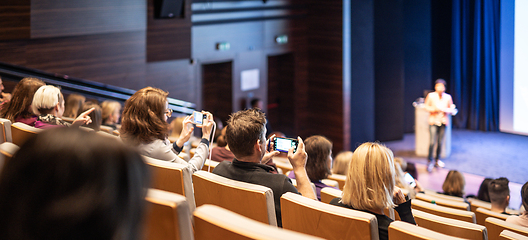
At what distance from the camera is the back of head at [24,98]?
124 inches

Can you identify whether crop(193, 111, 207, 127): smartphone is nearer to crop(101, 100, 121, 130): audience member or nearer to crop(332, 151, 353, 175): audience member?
crop(332, 151, 353, 175): audience member

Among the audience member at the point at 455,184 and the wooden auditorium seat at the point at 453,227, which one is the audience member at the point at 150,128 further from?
the audience member at the point at 455,184

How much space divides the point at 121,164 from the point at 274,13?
8364mm

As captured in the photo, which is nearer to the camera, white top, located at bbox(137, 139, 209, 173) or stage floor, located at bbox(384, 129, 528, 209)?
white top, located at bbox(137, 139, 209, 173)

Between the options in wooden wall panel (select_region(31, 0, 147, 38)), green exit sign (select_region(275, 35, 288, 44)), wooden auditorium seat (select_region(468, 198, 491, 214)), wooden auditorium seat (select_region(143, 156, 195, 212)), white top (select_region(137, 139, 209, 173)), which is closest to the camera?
wooden auditorium seat (select_region(143, 156, 195, 212))

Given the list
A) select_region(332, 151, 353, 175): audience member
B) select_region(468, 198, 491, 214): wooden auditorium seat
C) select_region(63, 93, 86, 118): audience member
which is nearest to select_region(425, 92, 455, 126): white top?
select_region(468, 198, 491, 214): wooden auditorium seat

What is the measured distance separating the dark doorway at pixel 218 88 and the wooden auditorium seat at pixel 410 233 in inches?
274

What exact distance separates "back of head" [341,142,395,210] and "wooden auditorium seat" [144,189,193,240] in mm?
1055

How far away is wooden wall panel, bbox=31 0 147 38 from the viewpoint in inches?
216

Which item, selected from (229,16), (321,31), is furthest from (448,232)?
(321,31)

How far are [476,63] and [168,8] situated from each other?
6.68 metres

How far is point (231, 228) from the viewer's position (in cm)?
109

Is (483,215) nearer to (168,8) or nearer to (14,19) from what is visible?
(14,19)

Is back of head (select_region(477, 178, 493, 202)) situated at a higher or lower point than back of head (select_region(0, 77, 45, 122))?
lower
